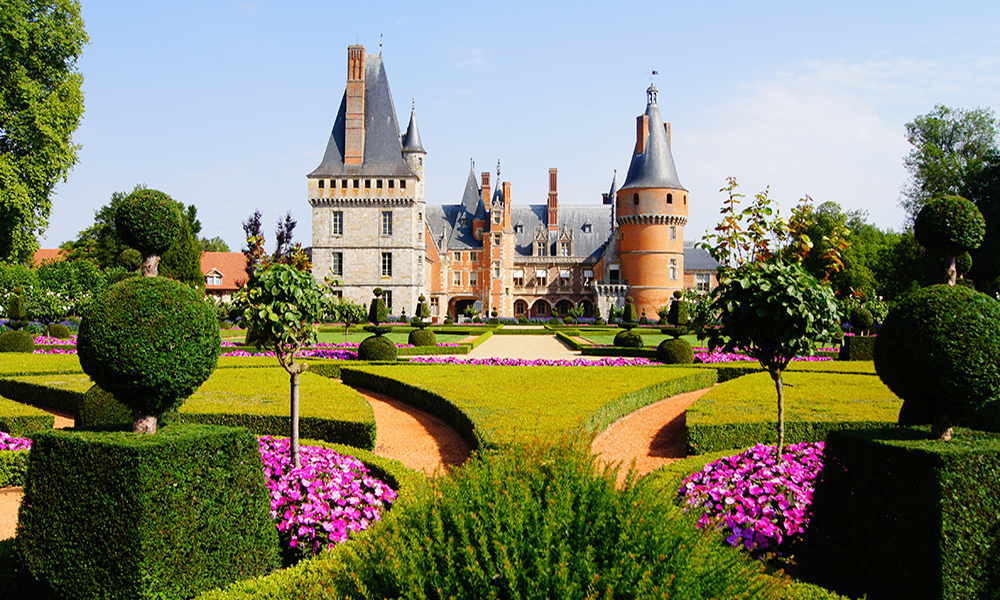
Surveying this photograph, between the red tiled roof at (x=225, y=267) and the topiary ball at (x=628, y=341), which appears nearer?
the topiary ball at (x=628, y=341)

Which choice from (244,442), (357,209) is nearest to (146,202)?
(244,442)

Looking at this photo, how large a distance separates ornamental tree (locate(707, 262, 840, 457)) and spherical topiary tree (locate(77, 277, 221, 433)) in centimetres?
448

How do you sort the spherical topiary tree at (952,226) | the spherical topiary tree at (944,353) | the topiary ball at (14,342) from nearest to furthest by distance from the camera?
the spherical topiary tree at (944,353), the spherical topiary tree at (952,226), the topiary ball at (14,342)

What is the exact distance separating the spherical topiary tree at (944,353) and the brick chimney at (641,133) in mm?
41028

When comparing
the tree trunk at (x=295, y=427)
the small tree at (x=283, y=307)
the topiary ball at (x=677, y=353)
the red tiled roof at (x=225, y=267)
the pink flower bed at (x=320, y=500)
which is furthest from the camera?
the red tiled roof at (x=225, y=267)

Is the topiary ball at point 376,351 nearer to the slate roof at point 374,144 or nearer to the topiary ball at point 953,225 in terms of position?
the topiary ball at point 953,225

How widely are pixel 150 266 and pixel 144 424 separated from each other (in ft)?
4.17

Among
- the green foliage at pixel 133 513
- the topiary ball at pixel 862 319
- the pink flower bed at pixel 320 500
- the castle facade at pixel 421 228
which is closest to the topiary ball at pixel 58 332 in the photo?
the castle facade at pixel 421 228

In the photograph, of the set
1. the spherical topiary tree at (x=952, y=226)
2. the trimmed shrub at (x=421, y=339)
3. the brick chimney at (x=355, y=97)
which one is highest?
the brick chimney at (x=355, y=97)

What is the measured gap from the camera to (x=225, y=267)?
5472cm

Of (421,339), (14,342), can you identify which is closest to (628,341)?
(421,339)

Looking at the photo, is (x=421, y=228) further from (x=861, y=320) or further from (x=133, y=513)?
(x=133, y=513)

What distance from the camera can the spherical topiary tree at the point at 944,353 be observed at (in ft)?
12.7

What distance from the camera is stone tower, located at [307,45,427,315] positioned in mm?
40969
